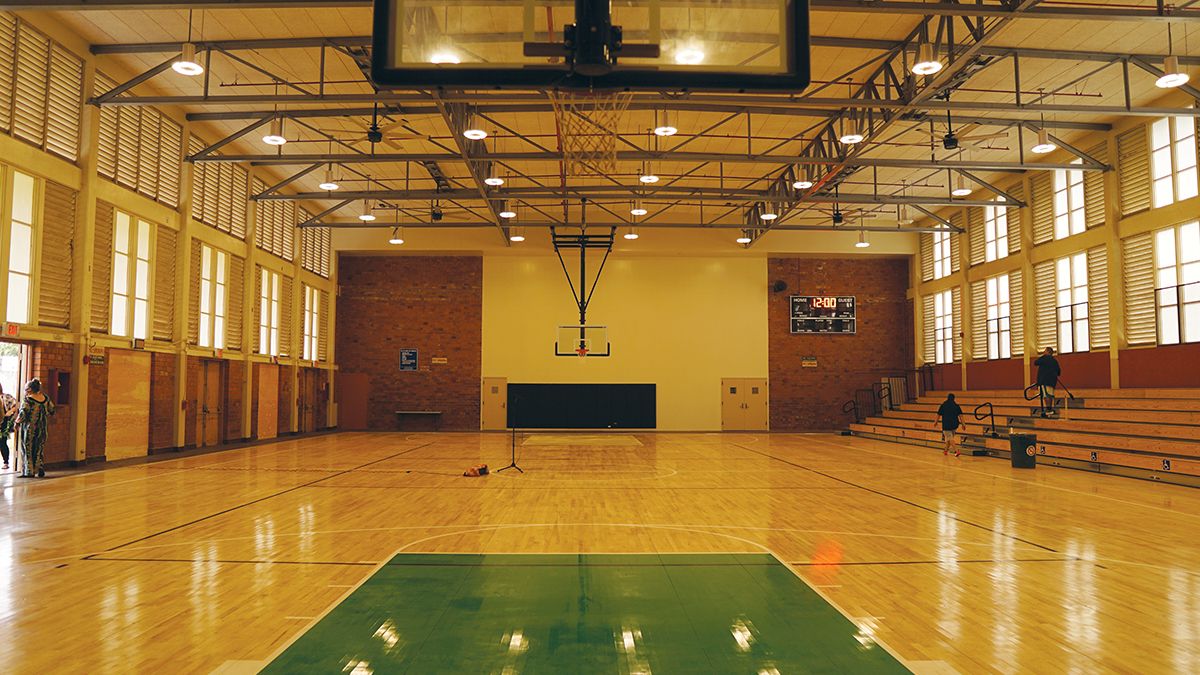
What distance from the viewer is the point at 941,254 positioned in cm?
2411

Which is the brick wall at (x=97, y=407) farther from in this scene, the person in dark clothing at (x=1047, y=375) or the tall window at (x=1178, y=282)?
the tall window at (x=1178, y=282)

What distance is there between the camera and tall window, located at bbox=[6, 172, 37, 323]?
11391 millimetres

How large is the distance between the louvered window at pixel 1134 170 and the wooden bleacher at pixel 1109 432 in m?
3.95

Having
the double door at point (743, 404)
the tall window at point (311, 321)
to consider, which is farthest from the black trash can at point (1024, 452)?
the tall window at point (311, 321)

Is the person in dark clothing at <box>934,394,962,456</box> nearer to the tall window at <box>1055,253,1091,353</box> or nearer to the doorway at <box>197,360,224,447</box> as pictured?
the tall window at <box>1055,253,1091,353</box>

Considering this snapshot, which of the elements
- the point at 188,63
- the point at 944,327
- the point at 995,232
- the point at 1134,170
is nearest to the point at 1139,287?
the point at 1134,170

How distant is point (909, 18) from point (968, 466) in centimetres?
792

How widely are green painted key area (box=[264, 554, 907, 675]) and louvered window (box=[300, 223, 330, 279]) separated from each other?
18.7 meters

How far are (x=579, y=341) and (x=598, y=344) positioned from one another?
2.10ft

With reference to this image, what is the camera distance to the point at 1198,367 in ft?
46.4

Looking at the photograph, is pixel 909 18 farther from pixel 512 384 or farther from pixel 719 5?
pixel 512 384

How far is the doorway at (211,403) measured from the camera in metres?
17.2

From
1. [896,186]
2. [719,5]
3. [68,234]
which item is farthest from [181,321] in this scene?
[896,186]

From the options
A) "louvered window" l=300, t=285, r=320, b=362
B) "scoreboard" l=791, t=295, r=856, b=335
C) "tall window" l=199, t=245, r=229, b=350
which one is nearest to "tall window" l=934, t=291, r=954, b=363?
"scoreboard" l=791, t=295, r=856, b=335
